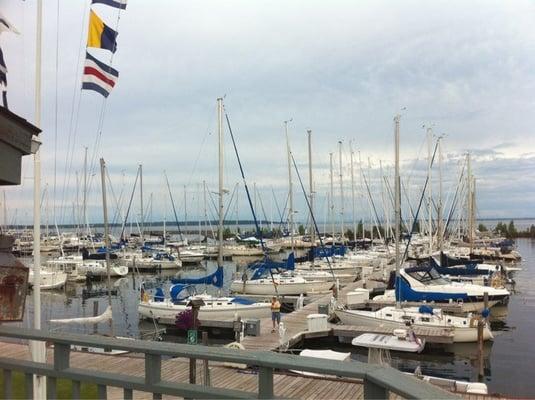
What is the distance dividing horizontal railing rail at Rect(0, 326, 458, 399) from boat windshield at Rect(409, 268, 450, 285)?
88.5 ft

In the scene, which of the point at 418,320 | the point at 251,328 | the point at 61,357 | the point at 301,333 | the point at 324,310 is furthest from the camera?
the point at 324,310

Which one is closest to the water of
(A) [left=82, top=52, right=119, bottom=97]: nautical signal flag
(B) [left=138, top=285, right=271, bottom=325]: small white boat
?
(B) [left=138, top=285, right=271, bottom=325]: small white boat

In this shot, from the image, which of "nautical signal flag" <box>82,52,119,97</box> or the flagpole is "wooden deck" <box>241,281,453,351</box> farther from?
"nautical signal flag" <box>82,52,119,97</box>

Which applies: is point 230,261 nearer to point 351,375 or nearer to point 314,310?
point 314,310

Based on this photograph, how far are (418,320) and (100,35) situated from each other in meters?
18.1

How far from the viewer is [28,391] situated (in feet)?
11.5

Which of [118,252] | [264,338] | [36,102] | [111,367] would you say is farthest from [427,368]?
[118,252]

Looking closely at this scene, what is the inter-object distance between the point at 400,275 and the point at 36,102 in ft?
69.7

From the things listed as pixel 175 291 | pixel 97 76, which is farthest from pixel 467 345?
pixel 97 76

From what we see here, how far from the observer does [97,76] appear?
38.8 ft

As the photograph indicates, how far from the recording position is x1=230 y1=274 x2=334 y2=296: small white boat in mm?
34625

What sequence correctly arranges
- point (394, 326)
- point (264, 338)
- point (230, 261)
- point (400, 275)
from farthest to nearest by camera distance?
point (230, 261), point (400, 275), point (394, 326), point (264, 338)

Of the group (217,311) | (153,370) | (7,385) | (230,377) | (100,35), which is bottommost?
(217,311)

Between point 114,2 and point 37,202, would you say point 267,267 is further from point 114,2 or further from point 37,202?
point 37,202
